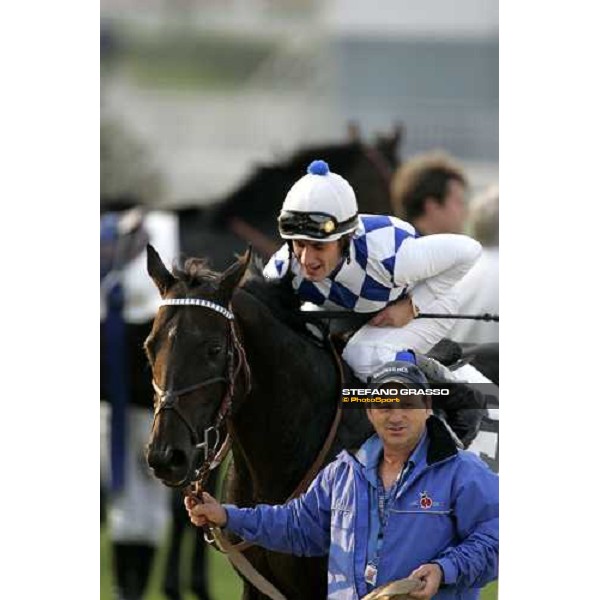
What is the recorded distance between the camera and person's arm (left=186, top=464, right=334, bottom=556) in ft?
10.8

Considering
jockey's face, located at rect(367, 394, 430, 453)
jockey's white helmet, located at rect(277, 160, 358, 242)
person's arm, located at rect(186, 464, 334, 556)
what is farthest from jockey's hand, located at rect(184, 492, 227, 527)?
jockey's white helmet, located at rect(277, 160, 358, 242)

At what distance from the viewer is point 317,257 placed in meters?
3.47

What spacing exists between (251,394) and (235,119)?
32.7 inches

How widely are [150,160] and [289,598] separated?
1.32 metres

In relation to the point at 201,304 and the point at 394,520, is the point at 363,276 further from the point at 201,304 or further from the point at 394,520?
the point at 394,520

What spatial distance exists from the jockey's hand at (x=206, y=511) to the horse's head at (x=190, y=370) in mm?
96

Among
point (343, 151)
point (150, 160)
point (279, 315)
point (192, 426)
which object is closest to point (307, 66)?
point (343, 151)

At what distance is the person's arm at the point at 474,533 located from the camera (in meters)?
3.26

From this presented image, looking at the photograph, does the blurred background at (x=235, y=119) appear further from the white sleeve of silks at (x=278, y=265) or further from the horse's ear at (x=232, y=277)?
the horse's ear at (x=232, y=277)

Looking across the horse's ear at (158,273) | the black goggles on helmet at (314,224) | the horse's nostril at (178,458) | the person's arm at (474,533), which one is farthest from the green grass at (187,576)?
the black goggles on helmet at (314,224)

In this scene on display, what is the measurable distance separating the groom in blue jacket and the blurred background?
1.29 ft

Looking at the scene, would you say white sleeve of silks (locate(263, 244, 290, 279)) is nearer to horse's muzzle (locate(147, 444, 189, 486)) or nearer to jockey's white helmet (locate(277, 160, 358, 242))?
jockey's white helmet (locate(277, 160, 358, 242))

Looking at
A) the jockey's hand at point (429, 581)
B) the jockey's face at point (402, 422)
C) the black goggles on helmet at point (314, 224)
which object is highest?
the black goggles on helmet at point (314, 224)

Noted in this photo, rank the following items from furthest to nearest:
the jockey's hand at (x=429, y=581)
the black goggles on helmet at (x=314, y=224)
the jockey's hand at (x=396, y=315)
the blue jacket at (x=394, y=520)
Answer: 1. the jockey's hand at (x=396, y=315)
2. the black goggles on helmet at (x=314, y=224)
3. the blue jacket at (x=394, y=520)
4. the jockey's hand at (x=429, y=581)
